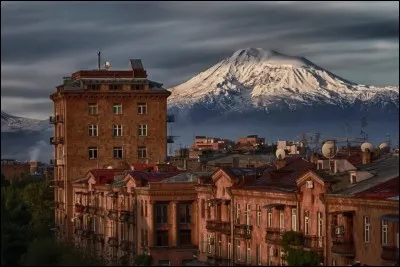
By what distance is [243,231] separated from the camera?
8669 centimetres

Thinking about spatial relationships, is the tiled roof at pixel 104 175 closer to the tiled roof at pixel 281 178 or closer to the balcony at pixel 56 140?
the balcony at pixel 56 140

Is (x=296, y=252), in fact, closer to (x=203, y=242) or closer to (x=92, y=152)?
(x=203, y=242)

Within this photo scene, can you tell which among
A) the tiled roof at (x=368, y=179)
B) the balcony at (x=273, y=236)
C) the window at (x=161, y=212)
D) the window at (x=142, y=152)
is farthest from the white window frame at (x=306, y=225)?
the window at (x=142, y=152)

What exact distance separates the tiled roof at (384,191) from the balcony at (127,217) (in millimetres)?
36300

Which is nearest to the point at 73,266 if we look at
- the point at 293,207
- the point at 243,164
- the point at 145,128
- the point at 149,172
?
the point at 293,207

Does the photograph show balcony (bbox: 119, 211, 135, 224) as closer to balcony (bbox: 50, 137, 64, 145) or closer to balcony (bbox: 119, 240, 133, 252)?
balcony (bbox: 119, 240, 133, 252)

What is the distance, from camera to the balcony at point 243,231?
282ft

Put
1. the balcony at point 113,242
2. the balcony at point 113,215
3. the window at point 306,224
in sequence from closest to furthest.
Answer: the window at point 306,224, the balcony at point 113,242, the balcony at point 113,215

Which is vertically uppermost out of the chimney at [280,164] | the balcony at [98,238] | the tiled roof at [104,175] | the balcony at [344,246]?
the chimney at [280,164]

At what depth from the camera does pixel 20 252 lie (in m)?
66.1

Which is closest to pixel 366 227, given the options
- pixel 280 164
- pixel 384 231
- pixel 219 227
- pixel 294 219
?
pixel 384 231

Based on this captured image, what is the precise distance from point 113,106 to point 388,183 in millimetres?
75865

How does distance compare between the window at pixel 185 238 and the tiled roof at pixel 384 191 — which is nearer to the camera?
the tiled roof at pixel 384 191

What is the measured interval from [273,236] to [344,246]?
10.4 metres
